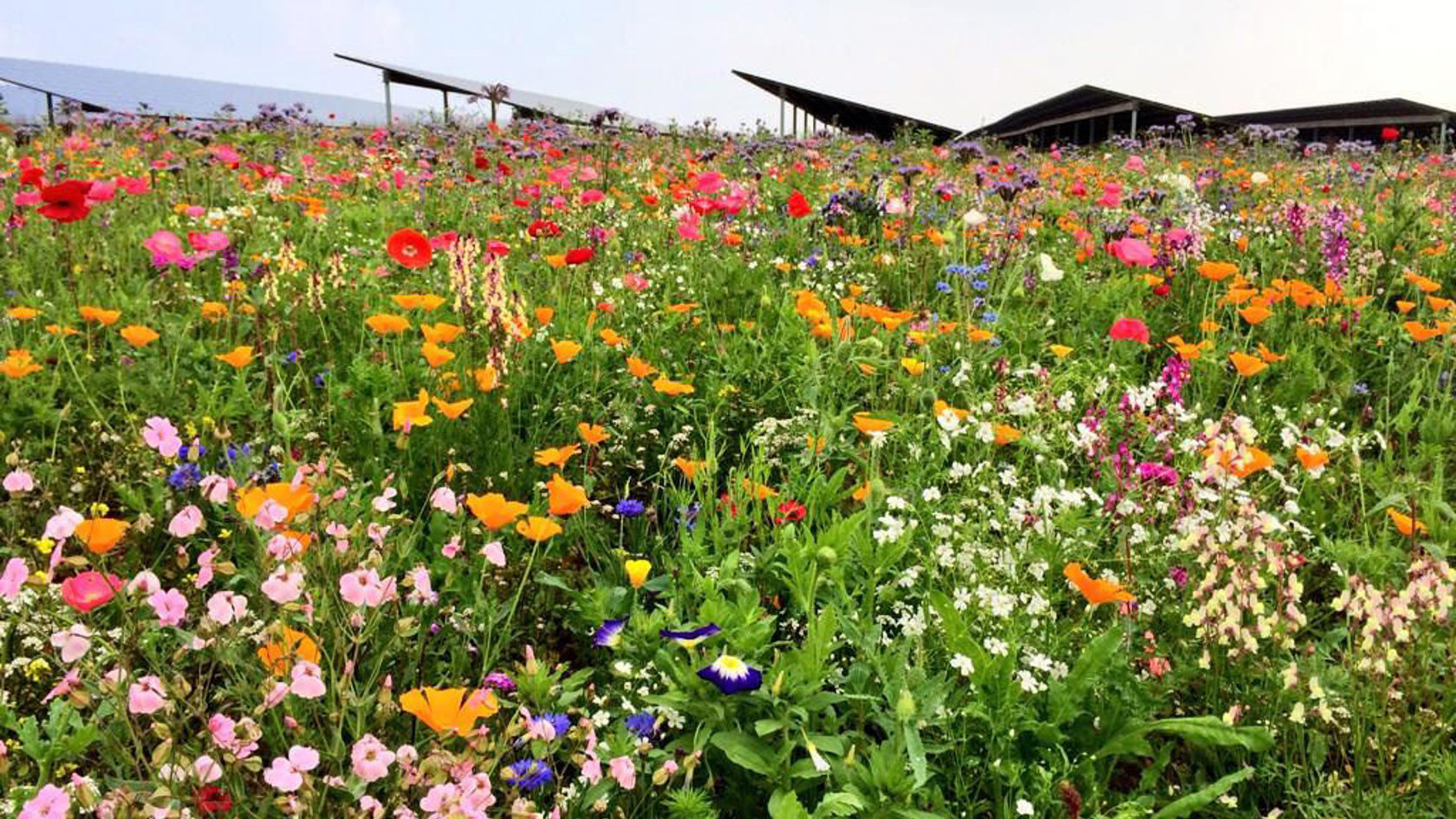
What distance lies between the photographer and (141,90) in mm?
22906

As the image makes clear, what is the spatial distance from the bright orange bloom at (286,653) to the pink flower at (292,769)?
0.67ft

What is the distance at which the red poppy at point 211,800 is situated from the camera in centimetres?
128

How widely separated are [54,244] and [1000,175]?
18.3 ft

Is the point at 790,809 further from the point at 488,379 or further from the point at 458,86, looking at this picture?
the point at 458,86

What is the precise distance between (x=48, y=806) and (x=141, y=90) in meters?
27.0

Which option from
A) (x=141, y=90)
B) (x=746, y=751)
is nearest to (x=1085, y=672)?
(x=746, y=751)

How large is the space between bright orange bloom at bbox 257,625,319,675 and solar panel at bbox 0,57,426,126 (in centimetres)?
1498

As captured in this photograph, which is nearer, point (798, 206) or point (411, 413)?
point (411, 413)

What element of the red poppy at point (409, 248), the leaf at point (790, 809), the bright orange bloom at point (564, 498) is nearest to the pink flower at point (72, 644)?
the bright orange bloom at point (564, 498)

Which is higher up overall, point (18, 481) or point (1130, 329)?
point (1130, 329)

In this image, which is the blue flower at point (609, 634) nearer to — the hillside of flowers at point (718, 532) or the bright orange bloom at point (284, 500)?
the hillside of flowers at point (718, 532)

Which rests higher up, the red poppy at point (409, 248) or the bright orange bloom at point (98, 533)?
the red poppy at point (409, 248)

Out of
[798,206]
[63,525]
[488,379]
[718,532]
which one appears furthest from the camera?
[798,206]

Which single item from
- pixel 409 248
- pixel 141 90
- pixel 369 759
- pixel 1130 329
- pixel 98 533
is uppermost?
pixel 141 90
